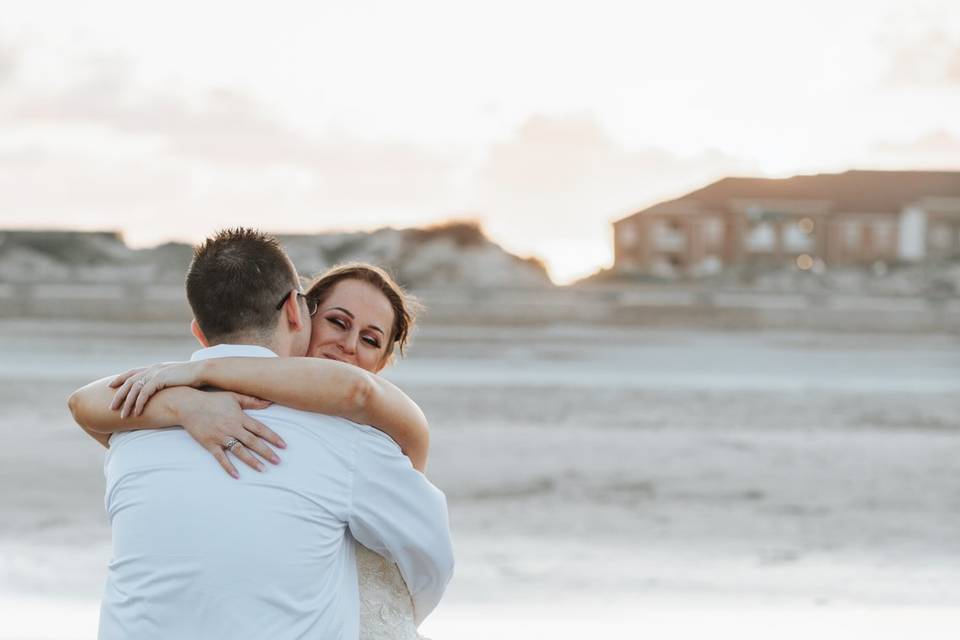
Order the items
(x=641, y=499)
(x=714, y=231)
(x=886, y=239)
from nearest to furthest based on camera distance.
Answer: (x=641, y=499)
(x=714, y=231)
(x=886, y=239)

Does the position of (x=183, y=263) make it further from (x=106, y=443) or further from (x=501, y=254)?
(x=106, y=443)

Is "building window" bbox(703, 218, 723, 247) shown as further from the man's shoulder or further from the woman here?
the man's shoulder

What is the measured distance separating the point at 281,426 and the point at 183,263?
5359cm

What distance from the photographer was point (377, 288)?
3049mm

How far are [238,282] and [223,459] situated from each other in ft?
1.11

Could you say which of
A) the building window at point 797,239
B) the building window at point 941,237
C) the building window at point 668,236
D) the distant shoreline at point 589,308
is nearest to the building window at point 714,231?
the building window at point 668,236

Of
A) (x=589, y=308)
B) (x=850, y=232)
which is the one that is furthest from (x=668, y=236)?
(x=589, y=308)

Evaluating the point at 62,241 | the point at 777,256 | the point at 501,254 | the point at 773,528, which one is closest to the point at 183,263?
the point at 62,241

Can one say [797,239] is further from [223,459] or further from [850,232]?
[223,459]

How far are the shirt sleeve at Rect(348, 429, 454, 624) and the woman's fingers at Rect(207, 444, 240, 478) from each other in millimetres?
227

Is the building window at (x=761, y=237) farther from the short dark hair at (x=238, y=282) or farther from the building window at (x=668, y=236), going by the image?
the short dark hair at (x=238, y=282)

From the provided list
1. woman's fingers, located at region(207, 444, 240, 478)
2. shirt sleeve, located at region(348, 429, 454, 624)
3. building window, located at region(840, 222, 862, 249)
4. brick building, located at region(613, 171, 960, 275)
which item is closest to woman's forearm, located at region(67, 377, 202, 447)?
woman's fingers, located at region(207, 444, 240, 478)

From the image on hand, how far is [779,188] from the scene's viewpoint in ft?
216

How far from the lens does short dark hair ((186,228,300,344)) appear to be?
224 cm
